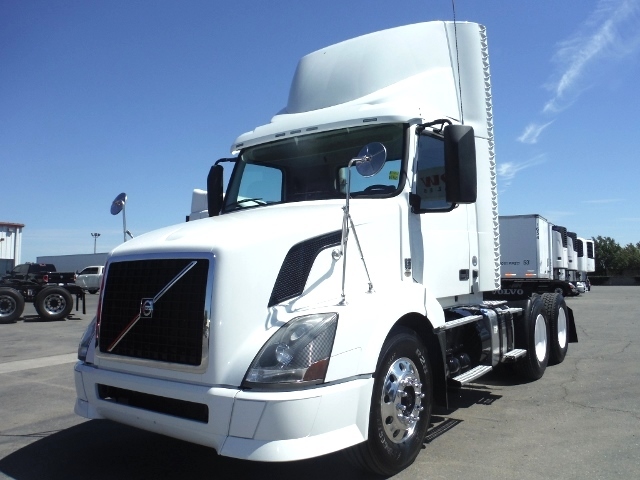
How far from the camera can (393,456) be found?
4.07 metres

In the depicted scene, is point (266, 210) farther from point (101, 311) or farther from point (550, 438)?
point (550, 438)

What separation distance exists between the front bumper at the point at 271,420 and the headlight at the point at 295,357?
76 mm

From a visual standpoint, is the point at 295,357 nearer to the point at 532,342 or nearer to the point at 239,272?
the point at 239,272

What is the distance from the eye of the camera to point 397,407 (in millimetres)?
4137

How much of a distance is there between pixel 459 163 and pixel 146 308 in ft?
8.57

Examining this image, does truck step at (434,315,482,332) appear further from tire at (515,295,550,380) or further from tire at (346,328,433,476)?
tire at (515,295,550,380)

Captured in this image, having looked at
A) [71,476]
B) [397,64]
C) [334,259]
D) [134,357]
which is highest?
[397,64]

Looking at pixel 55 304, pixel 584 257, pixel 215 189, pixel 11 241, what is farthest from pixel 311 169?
pixel 11 241

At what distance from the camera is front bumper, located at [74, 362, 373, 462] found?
11.0 ft

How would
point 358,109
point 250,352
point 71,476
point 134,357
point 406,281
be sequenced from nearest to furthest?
point 250,352 → point 134,357 → point 71,476 → point 406,281 → point 358,109

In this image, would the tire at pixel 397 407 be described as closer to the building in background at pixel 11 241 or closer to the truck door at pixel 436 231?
the truck door at pixel 436 231

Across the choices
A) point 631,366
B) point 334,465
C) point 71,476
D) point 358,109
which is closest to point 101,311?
point 71,476

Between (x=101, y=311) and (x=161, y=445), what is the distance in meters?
1.43

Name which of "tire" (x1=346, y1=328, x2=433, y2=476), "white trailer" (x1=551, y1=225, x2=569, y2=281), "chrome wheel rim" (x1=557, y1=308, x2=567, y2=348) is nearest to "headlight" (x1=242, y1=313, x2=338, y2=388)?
"tire" (x1=346, y1=328, x2=433, y2=476)
